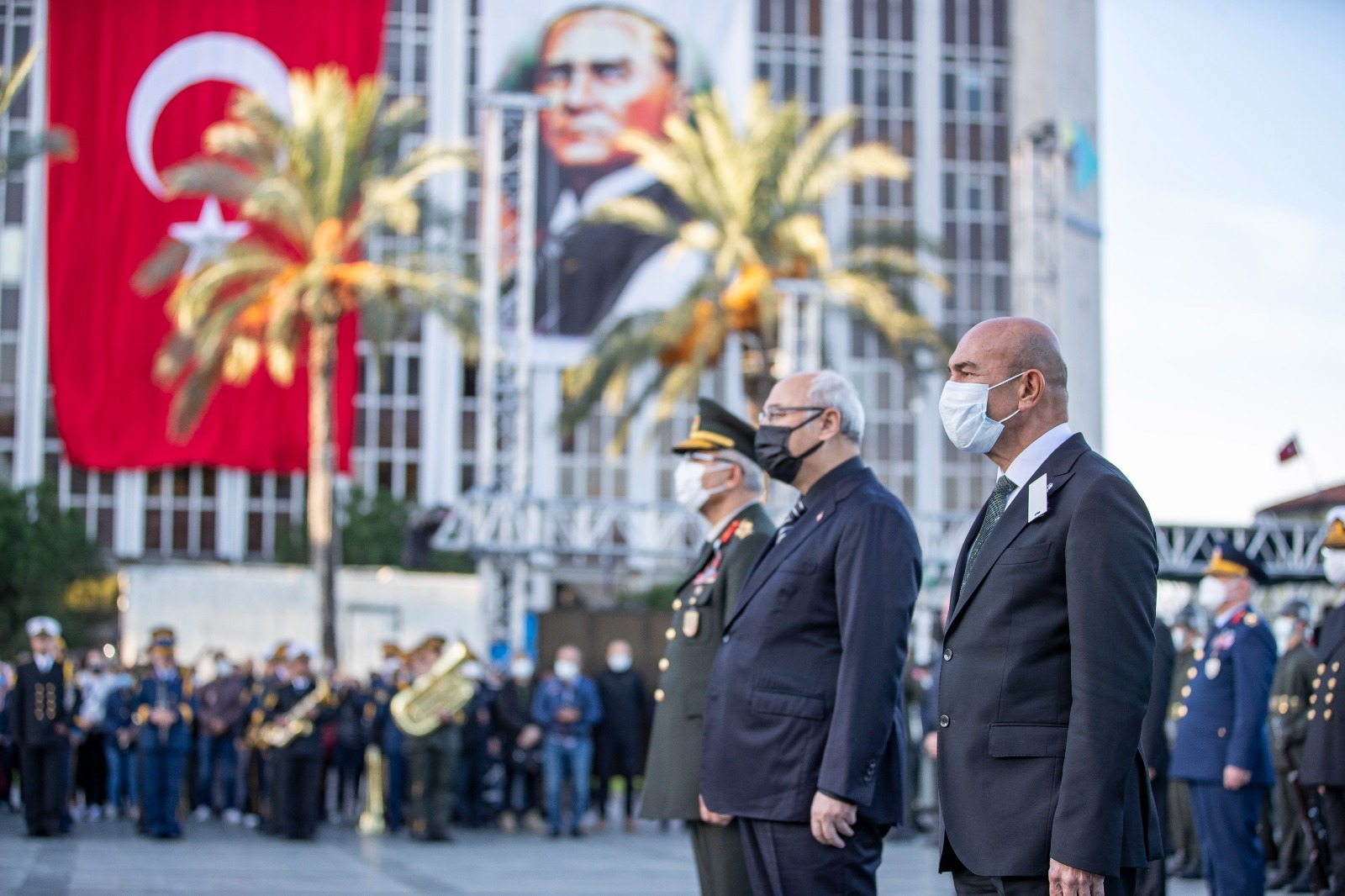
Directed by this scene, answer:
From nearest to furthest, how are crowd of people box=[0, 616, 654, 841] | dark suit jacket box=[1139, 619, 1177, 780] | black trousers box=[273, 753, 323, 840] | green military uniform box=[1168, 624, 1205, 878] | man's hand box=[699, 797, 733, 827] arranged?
man's hand box=[699, 797, 733, 827], dark suit jacket box=[1139, 619, 1177, 780], green military uniform box=[1168, 624, 1205, 878], crowd of people box=[0, 616, 654, 841], black trousers box=[273, 753, 323, 840]

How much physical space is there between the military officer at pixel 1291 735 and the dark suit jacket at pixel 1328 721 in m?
3.34

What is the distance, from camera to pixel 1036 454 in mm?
4125

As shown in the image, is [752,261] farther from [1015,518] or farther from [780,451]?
[1015,518]

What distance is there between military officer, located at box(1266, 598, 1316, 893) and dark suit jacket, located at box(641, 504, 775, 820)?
6522 millimetres

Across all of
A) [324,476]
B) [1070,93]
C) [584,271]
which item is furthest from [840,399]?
[1070,93]

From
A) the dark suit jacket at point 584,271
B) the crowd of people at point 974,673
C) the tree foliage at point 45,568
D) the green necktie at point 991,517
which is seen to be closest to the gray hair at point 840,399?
the crowd of people at point 974,673

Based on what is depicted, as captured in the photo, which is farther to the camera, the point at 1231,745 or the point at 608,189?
the point at 608,189

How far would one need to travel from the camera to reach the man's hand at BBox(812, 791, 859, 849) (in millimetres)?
4723

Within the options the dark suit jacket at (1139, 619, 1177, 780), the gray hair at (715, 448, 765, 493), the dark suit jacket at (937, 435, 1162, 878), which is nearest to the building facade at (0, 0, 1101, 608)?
the dark suit jacket at (1139, 619, 1177, 780)

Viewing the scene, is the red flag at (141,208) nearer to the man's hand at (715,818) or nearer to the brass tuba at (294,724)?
the brass tuba at (294,724)

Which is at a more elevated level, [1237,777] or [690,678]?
[690,678]

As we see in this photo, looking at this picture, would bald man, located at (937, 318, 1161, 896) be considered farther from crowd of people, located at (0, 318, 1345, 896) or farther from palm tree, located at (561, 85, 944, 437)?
palm tree, located at (561, 85, 944, 437)

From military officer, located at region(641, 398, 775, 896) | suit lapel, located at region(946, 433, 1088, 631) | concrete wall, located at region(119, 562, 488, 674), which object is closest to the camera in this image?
suit lapel, located at region(946, 433, 1088, 631)

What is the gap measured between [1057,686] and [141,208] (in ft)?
148
